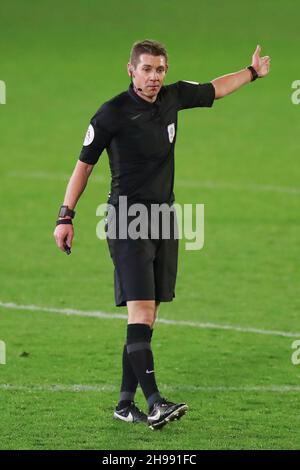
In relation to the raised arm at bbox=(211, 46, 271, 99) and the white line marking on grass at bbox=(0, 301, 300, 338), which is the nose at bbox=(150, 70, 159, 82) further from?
the white line marking on grass at bbox=(0, 301, 300, 338)

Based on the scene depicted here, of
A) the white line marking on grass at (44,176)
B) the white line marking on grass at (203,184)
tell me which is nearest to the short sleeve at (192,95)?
the white line marking on grass at (203,184)

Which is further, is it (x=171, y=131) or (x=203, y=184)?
(x=203, y=184)

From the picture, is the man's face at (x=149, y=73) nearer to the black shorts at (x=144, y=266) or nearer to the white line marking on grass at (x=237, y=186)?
the black shorts at (x=144, y=266)

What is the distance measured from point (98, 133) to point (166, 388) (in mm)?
1980

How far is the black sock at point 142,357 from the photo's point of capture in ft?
26.1

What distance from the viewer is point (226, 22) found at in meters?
30.2

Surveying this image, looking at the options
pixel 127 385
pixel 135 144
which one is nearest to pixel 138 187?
pixel 135 144

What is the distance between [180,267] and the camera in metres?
13.0

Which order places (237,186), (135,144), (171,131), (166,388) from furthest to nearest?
(237,186), (166,388), (171,131), (135,144)

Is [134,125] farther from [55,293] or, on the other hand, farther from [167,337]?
[55,293]

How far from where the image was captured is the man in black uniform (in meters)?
8.04

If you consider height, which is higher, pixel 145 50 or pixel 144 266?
pixel 145 50

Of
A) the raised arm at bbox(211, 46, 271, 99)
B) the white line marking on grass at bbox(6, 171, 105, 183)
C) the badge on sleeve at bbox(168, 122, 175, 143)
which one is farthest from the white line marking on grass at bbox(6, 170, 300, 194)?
the badge on sleeve at bbox(168, 122, 175, 143)

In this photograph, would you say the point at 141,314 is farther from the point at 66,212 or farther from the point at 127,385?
the point at 66,212
